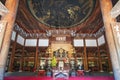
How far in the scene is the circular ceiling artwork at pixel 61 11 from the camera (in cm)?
1077

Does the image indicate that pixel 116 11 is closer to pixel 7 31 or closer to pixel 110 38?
pixel 110 38

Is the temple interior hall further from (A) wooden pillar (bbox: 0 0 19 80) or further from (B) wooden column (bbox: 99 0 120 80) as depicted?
(B) wooden column (bbox: 99 0 120 80)

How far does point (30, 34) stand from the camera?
12.9 m

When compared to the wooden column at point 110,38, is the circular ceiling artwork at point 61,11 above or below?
above

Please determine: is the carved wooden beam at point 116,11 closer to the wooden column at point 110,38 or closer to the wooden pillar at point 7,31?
the wooden column at point 110,38

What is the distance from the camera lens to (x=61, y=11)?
11.9 m

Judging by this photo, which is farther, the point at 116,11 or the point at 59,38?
the point at 59,38

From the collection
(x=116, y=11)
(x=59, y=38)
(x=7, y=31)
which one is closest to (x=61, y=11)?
(x=59, y=38)

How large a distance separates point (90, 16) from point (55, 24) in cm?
363

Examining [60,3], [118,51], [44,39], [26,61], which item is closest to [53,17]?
[60,3]

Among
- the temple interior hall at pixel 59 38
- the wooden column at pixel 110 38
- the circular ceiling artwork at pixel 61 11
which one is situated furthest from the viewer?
the circular ceiling artwork at pixel 61 11

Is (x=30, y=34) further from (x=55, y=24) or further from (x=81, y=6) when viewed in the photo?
(x=81, y=6)

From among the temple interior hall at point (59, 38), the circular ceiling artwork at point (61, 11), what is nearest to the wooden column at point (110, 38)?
the temple interior hall at point (59, 38)

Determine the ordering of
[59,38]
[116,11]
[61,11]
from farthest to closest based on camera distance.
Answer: [59,38] → [61,11] → [116,11]
